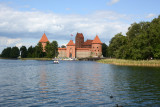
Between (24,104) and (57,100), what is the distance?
6.40ft

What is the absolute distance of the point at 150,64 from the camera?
1788 inches

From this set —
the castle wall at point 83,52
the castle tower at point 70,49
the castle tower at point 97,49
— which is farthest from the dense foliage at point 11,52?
the castle tower at point 97,49

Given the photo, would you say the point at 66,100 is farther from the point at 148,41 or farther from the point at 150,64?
the point at 148,41

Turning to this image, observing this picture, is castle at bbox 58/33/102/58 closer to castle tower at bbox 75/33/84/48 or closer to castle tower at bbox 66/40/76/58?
castle tower at bbox 66/40/76/58

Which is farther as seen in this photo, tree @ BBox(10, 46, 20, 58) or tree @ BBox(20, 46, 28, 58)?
tree @ BBox(10, 46, 20, 58)

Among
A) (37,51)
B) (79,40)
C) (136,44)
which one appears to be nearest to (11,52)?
(37,51)

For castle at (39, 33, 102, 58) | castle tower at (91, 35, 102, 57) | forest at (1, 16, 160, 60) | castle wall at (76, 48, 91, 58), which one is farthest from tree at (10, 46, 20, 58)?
castle tower at (91, 35, 102, 57)

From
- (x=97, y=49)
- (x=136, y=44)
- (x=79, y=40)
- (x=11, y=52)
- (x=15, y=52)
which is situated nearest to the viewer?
(x=136, y=44)

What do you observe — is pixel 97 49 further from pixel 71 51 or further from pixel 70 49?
pixel 70 49

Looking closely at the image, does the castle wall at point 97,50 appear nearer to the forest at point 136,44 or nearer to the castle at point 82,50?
the castle at point 82,50

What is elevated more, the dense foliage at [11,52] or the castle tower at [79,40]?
the castle tower at [79,40]

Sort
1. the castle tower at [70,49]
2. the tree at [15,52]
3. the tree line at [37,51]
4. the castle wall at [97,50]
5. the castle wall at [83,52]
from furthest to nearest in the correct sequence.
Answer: the tree at [15,52] → the castle wall at [83,52] → the castle wall at [97,50] → the castle tower at [70,49] → the tree line at [37,51]

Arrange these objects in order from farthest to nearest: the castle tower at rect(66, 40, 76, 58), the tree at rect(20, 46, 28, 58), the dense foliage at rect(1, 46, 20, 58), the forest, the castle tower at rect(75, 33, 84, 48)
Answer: the castle tower at rect(75, 33, 84, 48), the dense foliage at rect(1, 46, 20, 58), the tree at rect(20, 46, 28, 58), the castle tower at rect(66, 40, 76, 58), the forest

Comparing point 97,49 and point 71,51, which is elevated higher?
point 97,49
